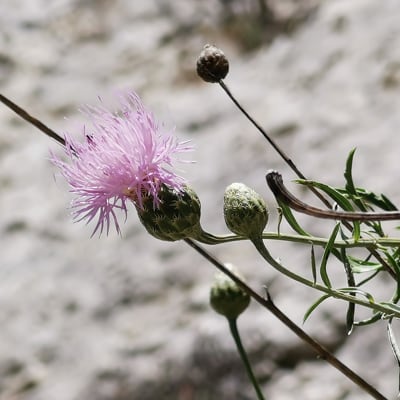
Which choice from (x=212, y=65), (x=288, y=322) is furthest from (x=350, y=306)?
(x=212, y=65)

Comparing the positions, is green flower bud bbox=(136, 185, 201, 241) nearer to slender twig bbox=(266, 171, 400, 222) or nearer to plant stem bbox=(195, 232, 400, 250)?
plant stem bbox=(195, 232, 400, 250)

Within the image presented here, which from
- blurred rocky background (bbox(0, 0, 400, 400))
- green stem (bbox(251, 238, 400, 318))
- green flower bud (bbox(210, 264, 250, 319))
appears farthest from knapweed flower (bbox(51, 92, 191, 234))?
blurred rocky background (bbox(0, 0, 400, 400))

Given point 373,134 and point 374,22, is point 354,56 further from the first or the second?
point 373,134

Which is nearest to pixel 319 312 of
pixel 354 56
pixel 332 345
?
pixel 332 345

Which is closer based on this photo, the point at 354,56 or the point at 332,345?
the point at 332,345

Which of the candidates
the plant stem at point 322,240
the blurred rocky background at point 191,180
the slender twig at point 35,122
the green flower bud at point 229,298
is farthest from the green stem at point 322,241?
the blurred rocky background at point 191,180

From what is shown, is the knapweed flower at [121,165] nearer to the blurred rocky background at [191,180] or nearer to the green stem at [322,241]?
the green stem at [322,241]
